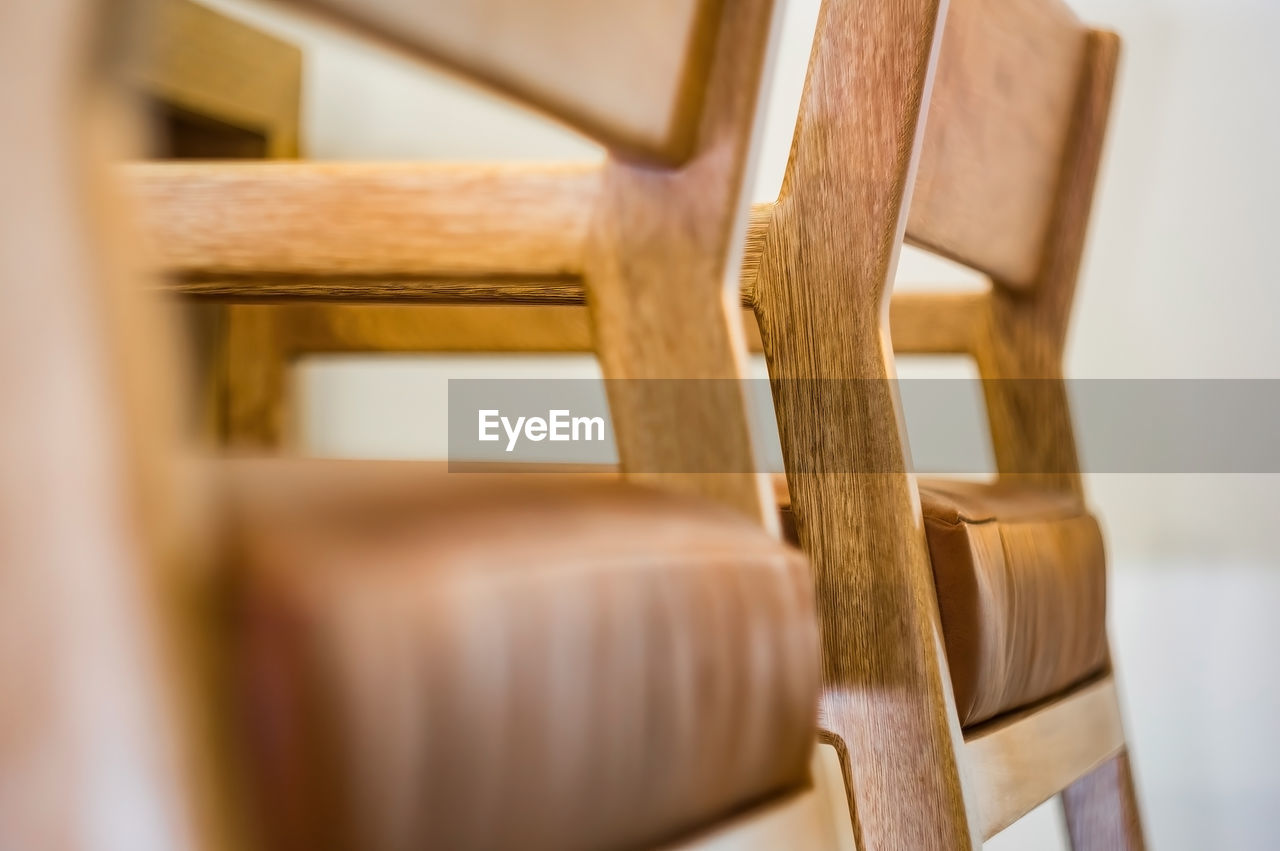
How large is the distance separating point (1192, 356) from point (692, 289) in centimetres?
110

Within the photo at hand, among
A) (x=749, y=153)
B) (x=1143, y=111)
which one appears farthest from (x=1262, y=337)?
(x=749, y=153)

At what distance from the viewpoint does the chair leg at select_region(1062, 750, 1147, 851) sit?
947 millimetres

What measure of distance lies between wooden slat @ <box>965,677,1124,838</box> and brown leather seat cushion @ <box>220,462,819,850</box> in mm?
407

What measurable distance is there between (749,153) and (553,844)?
230 mm

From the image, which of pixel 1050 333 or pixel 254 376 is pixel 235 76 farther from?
pixel 1050 333

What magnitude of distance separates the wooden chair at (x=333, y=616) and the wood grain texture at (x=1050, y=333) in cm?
72

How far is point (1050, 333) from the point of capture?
0.99 meters

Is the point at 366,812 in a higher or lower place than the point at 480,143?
lower

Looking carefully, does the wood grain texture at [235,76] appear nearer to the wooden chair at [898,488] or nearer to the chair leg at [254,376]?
the chair leg at [254,376]

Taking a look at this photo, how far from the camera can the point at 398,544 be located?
0.22 m

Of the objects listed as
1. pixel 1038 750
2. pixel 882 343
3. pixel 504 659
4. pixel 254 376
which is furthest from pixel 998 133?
pixel 254 376

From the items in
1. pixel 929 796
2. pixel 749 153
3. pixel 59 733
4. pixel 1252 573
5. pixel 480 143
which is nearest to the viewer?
pixel 59 733

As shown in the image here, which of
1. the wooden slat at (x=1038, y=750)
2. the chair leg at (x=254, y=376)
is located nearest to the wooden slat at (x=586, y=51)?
the wooden slat at (x=1038, y=750)

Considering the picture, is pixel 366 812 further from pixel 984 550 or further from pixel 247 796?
pixel 984 550
